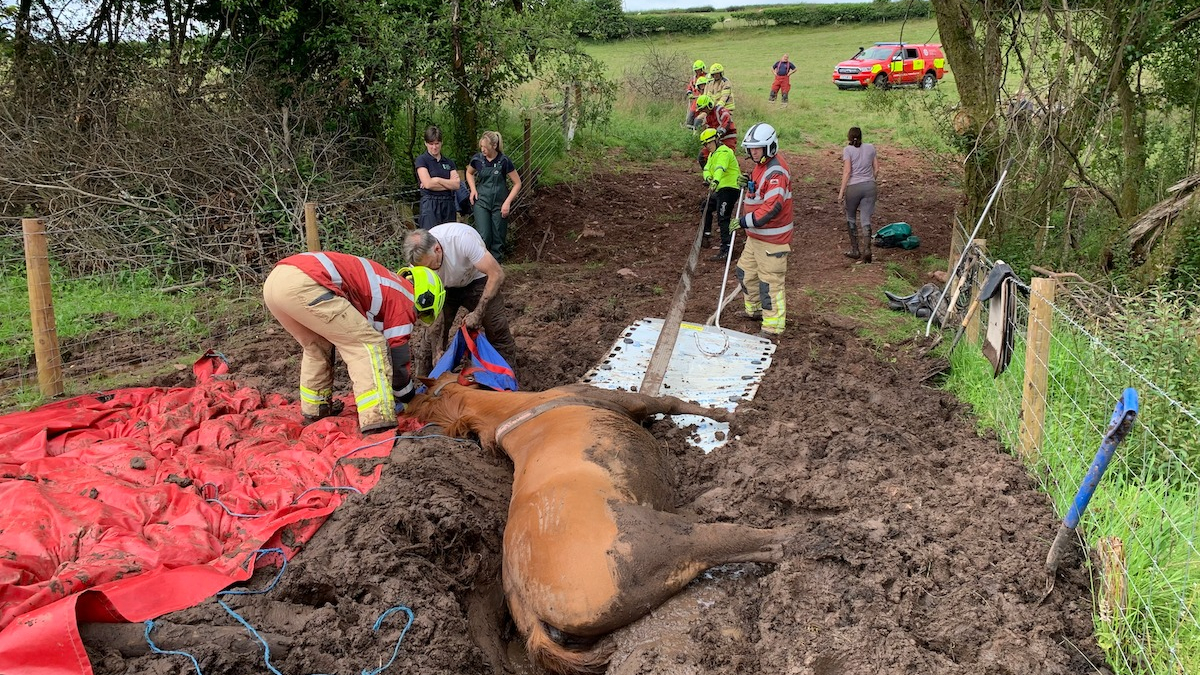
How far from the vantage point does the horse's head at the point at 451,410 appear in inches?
194

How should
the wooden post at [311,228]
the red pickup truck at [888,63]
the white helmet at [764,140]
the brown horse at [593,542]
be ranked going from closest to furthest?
1. the brown horse at [593,542]
2. the white helmet at [764,140]
3. the wooden post at [311,228]
4. the red pickup truck at [888,63]

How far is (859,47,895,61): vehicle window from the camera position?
23839 mm

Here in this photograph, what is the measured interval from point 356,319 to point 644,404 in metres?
1.91

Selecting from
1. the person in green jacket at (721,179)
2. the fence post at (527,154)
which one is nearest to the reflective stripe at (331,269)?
the person in green jacket at (721,179)

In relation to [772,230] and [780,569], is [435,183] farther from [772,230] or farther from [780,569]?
[780,569]

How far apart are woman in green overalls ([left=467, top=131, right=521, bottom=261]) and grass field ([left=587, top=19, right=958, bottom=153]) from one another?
4.71m

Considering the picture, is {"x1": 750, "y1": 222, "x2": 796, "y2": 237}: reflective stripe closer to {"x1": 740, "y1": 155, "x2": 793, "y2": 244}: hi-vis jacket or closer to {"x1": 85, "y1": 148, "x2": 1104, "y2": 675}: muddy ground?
{"x1": 740, "y1": 155, "x2": 793, "y2": 244}: hi-vis jacket

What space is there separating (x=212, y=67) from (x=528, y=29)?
3932 mm

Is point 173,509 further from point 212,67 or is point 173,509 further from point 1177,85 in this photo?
point 1177,85

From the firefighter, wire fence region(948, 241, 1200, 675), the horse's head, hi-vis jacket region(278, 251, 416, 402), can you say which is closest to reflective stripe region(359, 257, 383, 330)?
hi-vis jacket region(278, 251, 416, 402)

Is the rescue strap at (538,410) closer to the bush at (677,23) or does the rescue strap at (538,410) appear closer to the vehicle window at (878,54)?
the vehicle window at (878,54)

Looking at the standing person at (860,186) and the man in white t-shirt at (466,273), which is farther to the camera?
the standing person at (860,186)

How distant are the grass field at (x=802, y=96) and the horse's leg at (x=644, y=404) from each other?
5350 mm

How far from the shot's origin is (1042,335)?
4.12 metres
